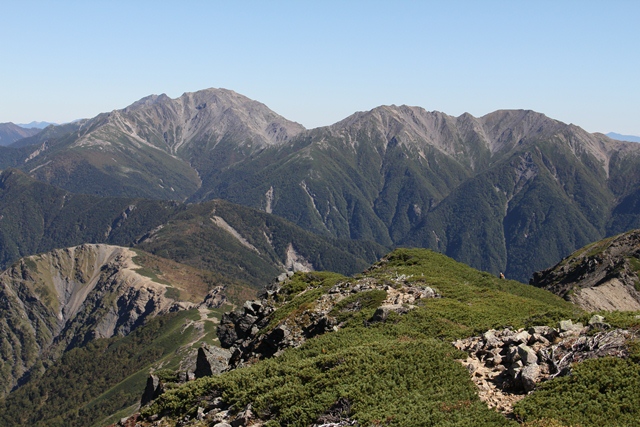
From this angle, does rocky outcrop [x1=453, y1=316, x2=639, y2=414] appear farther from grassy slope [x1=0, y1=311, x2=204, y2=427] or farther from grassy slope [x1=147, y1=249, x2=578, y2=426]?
grassy slope [x1=0, y1=311, x2=204, y2=427]

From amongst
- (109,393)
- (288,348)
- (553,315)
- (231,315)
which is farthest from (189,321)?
(553,315)

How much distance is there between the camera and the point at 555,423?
21578mm

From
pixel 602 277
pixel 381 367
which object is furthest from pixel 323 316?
pixel 602 277

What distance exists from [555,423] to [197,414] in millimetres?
19271

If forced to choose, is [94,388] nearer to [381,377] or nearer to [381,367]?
[381,367]

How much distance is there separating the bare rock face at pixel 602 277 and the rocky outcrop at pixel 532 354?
77742 millimetres

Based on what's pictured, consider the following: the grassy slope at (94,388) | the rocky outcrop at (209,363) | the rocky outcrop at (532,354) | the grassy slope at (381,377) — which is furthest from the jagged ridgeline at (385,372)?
the grassy slope at (94,388)

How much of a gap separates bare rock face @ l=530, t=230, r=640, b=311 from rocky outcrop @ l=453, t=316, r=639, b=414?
3061 inches

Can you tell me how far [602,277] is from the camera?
121 meters

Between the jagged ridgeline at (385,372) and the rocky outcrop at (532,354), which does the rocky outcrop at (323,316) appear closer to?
the jagged ridgeline at (385,372)

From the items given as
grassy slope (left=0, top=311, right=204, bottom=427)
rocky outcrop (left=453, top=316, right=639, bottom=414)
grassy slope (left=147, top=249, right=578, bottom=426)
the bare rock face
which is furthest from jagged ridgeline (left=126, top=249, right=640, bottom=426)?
grassy slope (left=0, top=311, right=204, bottom=427)

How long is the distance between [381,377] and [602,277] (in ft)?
365

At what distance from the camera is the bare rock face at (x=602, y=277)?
103625 millimetres

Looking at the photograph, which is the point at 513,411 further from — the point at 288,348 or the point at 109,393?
the point at 109,393
